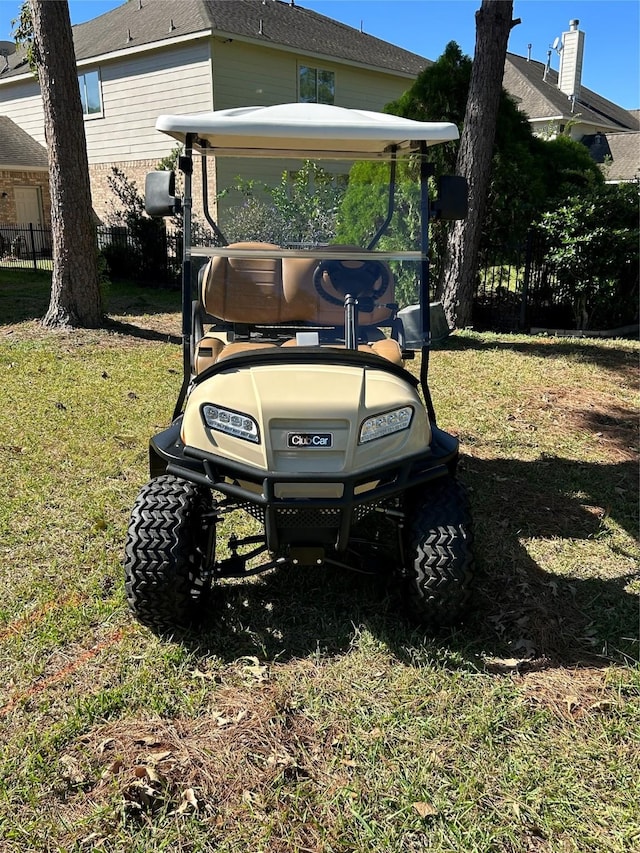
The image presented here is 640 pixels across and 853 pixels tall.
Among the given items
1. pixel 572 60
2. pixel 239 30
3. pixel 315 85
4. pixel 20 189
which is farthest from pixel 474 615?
pixel 572 60

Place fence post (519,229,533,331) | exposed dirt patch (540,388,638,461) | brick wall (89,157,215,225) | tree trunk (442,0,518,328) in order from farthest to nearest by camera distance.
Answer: brick wall (89,157,215,225), fence post (519,229,533,331), tree trunk (442,0,518,328), exposed dirt patch (540,388,638,461)

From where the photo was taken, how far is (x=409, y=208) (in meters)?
3.38

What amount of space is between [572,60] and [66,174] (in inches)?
992

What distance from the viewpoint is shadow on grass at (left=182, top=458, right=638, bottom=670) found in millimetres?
2729

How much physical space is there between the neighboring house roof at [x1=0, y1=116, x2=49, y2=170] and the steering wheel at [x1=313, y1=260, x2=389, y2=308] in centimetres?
1791

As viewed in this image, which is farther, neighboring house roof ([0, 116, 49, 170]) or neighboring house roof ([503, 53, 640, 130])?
neighboring house roof ([503, 53, 640, 130])

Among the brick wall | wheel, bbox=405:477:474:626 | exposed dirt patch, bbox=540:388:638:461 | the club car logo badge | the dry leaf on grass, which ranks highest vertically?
the brick wall

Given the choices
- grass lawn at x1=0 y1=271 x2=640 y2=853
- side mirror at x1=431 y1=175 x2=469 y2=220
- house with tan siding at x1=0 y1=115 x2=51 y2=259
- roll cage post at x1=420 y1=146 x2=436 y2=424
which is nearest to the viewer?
grass lawn at x1=0 y1=271 x2=640 y2=853

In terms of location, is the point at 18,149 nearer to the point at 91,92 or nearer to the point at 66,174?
the point at 91,92

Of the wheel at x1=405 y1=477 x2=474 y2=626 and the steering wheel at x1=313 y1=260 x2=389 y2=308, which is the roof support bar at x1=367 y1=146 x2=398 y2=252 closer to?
the steering wheel at x1=313 y1=260 x2=389 y2=308

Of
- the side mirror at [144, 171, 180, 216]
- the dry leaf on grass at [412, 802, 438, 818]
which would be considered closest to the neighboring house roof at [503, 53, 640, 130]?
the side mirror at [144, 171, 180, 216]

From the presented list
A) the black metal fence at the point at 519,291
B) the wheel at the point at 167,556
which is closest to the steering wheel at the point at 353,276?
the wheel at the point at 167,556

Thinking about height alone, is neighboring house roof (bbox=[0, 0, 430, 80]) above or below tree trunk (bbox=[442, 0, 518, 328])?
above

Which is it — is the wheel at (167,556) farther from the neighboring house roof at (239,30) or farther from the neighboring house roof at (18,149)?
the neighboring house roof at (18,149)
